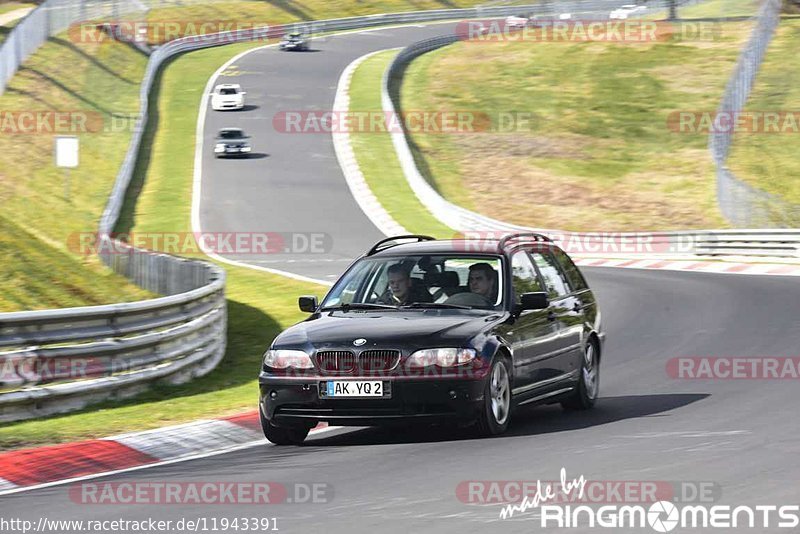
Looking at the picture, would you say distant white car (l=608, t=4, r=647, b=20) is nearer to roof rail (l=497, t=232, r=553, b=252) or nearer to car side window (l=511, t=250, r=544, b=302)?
roof rail (l=497, t=232, r=553, b=252)

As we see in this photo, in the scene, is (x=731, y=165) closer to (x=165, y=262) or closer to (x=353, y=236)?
(x=353, y=236)

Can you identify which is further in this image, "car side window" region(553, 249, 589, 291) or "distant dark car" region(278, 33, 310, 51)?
"distant dark car" region(278, 33, 310, 51)

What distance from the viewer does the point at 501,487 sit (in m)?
8.04

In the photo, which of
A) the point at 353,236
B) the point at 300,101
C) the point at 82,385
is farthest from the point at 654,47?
the point at 82,385

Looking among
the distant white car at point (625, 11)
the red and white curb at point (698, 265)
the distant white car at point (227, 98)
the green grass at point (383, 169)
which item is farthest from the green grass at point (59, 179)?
the distant white car at point (625, 11)

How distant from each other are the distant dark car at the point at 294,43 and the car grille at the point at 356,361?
68249mm

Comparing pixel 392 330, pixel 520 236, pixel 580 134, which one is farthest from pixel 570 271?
pixel 580 134

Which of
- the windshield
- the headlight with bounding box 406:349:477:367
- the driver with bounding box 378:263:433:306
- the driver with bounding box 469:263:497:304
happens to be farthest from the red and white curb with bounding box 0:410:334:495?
the driver with bounding box 469:263:497:304

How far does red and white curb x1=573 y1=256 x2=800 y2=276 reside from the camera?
96.3 ft

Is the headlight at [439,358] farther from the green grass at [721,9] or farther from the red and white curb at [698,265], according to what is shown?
the green grass at [721,9]

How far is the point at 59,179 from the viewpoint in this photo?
143 feet

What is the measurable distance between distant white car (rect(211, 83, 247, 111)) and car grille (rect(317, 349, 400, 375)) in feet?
167

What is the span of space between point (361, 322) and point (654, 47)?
6244 centimetres

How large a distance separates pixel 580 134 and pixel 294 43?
84.5 ft
